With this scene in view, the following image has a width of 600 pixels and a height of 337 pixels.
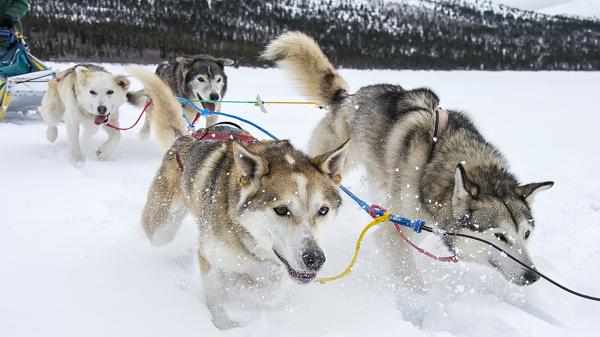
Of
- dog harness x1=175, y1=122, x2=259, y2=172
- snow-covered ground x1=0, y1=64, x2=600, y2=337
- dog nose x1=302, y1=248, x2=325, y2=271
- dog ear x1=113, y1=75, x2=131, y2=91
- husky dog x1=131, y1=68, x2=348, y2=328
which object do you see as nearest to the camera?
dog nose x1=302, y1=248, x2=325, y2=271

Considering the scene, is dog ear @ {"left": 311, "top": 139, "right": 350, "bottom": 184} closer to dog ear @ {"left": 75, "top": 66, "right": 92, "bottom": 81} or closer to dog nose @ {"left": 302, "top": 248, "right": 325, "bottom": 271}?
dog nose @ {"left": 302, "top": 248, "right": 325, "bottom": 271}

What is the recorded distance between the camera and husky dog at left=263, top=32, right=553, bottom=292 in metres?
2.35

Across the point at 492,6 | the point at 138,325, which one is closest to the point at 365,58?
the point at 138,325

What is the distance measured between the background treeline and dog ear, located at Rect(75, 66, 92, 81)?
12.9 meters

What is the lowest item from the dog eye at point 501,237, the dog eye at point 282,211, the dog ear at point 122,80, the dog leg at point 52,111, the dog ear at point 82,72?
the dog leg at point 52,111

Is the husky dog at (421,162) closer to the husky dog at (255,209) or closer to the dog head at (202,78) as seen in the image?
the husky dog at (255,209)

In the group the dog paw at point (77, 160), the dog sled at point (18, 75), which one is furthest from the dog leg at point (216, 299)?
the dog sled at point (18, 75)

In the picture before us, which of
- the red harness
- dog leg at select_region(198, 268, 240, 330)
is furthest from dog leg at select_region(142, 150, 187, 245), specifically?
dog leg at select_region(198, 268, 240, 330)

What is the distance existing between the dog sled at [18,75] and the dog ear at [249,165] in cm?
527

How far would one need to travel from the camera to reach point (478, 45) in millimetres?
48469

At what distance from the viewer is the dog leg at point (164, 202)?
2.84 metres

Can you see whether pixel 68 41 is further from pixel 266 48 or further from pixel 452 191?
pixel 452 191

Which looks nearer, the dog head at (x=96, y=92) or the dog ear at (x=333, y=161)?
the dog ear at (x=333, y=161)

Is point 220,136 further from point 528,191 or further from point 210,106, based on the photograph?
point 210,106
